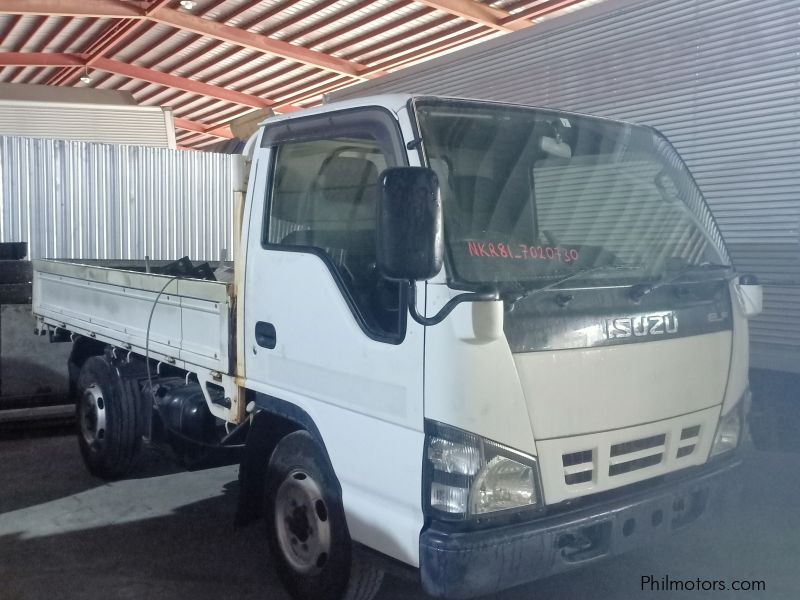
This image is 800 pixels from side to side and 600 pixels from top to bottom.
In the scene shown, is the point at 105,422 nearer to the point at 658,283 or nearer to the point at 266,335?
the point at 266,335

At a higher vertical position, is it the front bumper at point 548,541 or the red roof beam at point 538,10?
the red roof beam at point 538,10

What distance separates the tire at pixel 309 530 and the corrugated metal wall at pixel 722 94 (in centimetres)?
296

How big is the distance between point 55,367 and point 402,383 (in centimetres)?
498

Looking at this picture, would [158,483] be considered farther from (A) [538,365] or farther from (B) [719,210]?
(B) [719,210]

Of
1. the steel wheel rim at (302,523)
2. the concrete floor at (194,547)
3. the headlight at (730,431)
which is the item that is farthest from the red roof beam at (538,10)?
the steel wheel rim at (302,523)

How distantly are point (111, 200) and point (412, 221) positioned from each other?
8833 millimetres

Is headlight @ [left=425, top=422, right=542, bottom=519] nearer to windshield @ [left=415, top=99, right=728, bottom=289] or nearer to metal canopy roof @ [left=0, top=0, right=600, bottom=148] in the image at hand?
windshield @ [left=415, top=99, right=728, bottom=289]

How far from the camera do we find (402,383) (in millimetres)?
2812

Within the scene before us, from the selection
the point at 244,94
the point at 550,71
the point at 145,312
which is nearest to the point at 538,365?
the point at 145,312

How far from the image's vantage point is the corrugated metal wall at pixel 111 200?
385 inches

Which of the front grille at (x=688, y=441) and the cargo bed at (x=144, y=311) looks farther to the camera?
the cargo bed at (x=144, y=311)

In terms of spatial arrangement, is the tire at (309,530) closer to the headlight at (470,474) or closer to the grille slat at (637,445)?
the headlight at (470,474)

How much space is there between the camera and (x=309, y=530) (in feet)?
10.9

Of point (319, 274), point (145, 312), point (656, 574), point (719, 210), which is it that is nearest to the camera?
point (319, 274)
